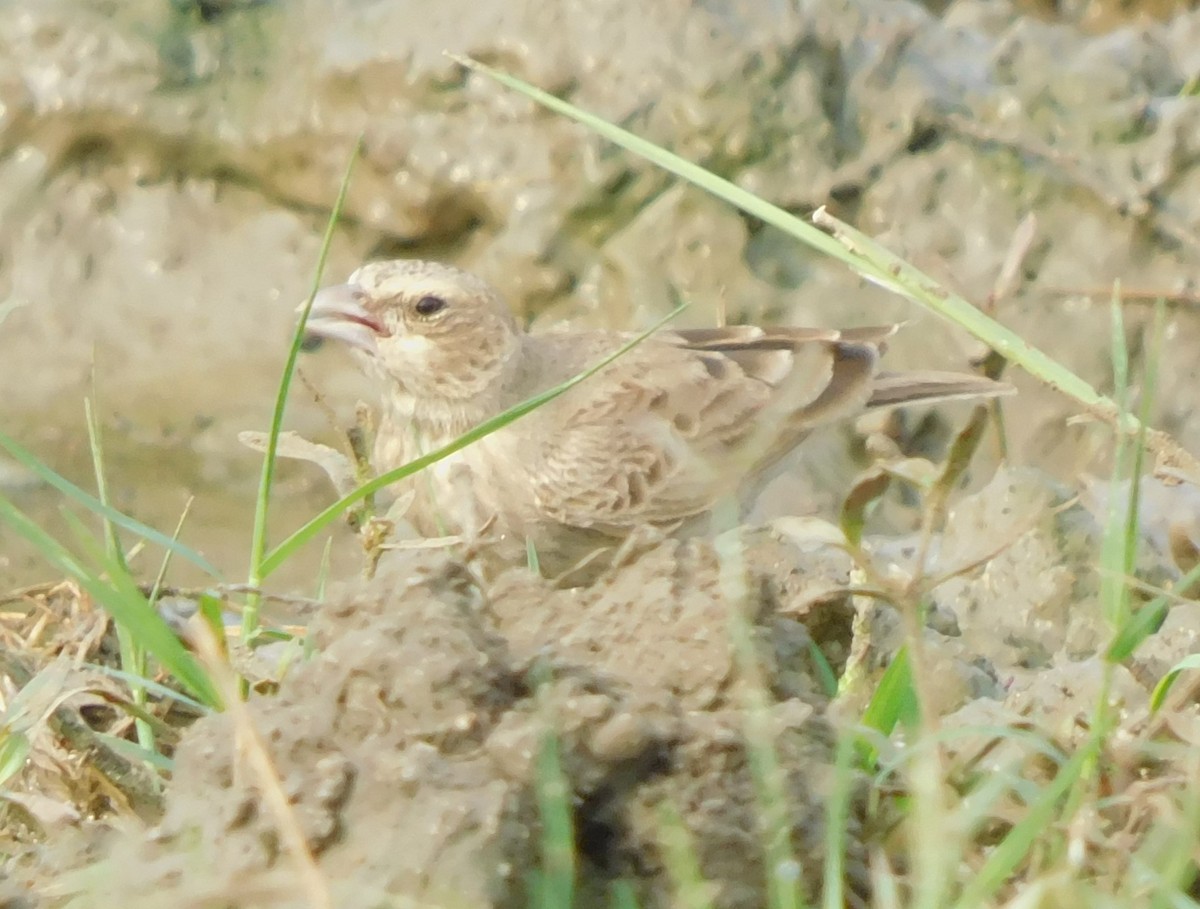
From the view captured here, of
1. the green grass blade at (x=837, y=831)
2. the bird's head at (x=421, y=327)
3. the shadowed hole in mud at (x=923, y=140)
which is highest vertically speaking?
the green grass blade at (x=837, y=831)

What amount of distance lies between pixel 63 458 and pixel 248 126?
73.4 inches

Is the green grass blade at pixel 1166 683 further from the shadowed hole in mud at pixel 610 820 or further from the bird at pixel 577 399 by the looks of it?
the bird at pixel 577 399

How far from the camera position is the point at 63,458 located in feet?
20.8

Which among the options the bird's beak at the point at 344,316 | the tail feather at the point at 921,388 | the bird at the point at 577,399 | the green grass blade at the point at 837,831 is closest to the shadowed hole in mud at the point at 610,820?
the green grass blade at the point at 837,831

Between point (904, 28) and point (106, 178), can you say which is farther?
point (106, 178)

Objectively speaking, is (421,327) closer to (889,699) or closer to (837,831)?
(889,699)

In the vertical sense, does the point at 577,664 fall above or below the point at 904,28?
above

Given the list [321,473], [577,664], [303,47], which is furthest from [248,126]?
[577,664]

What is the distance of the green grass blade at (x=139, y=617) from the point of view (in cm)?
217

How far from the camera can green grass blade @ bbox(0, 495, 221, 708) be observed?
2174mm

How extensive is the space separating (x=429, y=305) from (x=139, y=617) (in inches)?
104

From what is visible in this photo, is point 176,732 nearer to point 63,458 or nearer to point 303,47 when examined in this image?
point 63,458

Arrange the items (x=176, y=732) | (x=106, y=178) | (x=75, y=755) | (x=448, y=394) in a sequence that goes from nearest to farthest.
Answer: (x=75, y=755) < (x=176, y=732) < (x=448, y=394) < (x=106, y=178)

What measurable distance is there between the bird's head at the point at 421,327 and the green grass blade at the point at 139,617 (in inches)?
92.8
